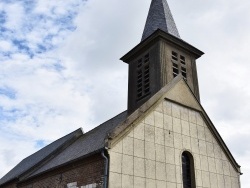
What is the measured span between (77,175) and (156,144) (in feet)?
11.1

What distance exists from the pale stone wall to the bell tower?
2.70 meters

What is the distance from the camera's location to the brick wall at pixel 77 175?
11.5 meters

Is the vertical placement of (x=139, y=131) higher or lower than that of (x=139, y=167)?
higher

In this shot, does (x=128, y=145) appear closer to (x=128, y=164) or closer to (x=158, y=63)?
(x=128, y=164)

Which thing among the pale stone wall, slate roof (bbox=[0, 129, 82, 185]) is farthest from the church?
slate roof (bbox=[0, 129, 82, 185])

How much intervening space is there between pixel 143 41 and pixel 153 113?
616cm

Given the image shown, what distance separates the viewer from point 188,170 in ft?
44.8

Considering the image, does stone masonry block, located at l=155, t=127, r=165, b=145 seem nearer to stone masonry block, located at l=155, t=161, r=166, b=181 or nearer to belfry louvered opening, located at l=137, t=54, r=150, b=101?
stone masonry block, located at l=155, t=161, r=166, b=181

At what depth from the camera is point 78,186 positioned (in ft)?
40.8

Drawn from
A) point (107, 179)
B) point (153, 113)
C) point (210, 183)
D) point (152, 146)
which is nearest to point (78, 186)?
point (107, 179)

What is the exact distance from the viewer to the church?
11617 mm

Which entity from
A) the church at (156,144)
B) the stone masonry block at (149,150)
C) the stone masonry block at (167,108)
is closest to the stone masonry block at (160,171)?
the church at (156,144)

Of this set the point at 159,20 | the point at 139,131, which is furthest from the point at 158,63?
the point at 139,131

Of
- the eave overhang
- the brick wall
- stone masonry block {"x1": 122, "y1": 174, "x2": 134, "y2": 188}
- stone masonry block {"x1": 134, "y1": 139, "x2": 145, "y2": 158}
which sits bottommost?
stone masonry block {"x1": 122, "y1": 174, "x2": 134, "y2": 188}
